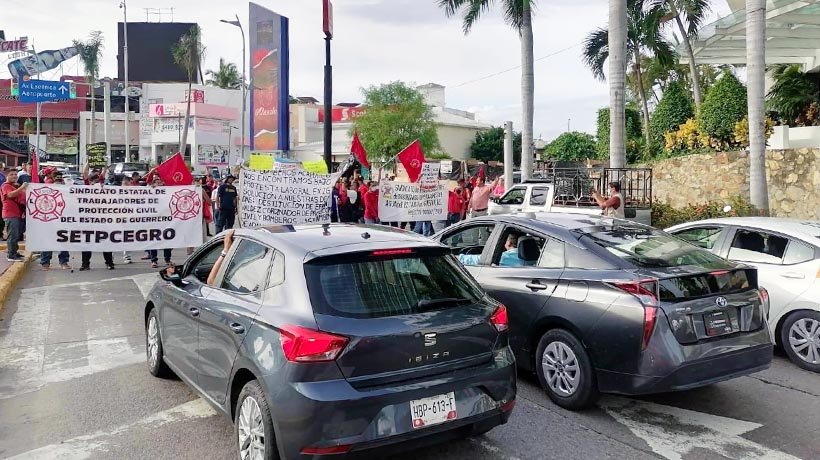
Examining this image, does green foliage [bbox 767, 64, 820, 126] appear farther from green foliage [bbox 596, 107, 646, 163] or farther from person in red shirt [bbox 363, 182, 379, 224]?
person in red shirt [bbox 363, 182, 379, 224]

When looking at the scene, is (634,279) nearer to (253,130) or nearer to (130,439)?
(130,439)

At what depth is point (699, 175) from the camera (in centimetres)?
1830

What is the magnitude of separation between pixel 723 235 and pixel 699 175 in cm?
1146

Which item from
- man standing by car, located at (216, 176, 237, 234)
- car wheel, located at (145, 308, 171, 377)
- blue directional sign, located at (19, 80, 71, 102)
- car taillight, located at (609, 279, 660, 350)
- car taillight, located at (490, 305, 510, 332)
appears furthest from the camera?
blue directional sign, located at (19, 80, 71, 102)

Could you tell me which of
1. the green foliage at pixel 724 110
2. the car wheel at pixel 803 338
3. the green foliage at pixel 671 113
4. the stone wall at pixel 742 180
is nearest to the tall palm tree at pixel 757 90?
the stone wall at pixel 742 180

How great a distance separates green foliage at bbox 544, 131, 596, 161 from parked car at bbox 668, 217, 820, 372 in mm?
32166

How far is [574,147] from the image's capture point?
40.8 metres

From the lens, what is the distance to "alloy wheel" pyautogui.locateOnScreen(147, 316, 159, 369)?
6.16m

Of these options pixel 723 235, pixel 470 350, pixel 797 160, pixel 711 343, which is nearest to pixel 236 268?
pixel 470 350

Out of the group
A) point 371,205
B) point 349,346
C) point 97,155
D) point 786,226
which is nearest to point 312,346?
point 349,346

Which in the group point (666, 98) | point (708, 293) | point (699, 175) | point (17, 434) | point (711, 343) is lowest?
point (17, 434)

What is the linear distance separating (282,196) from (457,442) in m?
8.73

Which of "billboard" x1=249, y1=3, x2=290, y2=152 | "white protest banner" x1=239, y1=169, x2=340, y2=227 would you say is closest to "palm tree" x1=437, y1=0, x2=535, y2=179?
"white protest banner" x1=239, y1=169, x2=340, y2=227

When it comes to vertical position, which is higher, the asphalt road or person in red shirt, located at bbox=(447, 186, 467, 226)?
person in red shirt, located at bbox=(447, 186, 467, 226)
